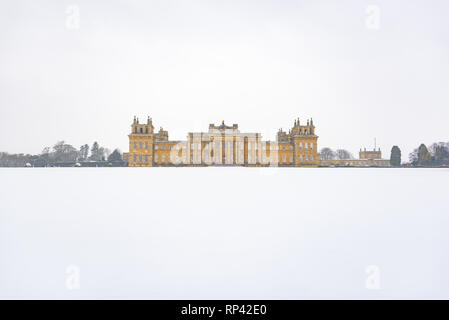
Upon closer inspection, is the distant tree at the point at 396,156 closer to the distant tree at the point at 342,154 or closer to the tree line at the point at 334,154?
the tree line at the point at 334,154

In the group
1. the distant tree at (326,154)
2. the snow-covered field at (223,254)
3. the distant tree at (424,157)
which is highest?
the distant tree at (326,154)

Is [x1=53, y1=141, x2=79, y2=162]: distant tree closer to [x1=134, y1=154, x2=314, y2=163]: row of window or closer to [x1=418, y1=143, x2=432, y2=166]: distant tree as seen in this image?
[x1=134, y1=154, x2=314, y2=163]: row of window

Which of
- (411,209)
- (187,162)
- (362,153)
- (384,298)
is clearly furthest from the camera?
(362,153)

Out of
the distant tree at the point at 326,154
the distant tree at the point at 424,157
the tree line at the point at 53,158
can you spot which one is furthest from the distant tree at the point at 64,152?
the distant tree at the point at 424,157

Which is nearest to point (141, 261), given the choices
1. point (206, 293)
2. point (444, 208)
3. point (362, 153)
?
point (206, 293)

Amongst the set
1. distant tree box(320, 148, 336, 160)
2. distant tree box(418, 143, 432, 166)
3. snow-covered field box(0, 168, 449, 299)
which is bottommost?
snow-covered field box(0, 168, 449, 299)

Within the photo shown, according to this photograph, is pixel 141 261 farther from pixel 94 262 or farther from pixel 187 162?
pixel 187 162

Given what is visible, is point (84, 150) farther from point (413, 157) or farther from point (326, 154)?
point (413, 157)

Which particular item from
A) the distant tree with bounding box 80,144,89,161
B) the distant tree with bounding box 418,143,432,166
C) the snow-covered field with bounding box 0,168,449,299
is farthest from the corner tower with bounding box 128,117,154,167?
the snow-covered field with bounding box 0,168,449,299

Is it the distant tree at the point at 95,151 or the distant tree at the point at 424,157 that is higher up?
the distant tree at the point at 95,151
